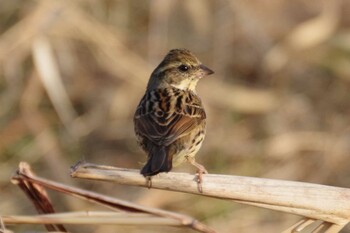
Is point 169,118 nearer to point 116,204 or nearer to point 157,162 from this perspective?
point 157,162

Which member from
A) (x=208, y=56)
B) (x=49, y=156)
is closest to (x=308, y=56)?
(x=208, y=56)

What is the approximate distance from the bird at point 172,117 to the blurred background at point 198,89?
1661mm

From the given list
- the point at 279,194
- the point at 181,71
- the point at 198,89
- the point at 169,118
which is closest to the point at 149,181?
the point at 279,194

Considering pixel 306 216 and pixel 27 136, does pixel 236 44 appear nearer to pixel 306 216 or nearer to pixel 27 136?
pixel 27 136

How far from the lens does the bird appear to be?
400 centimetres

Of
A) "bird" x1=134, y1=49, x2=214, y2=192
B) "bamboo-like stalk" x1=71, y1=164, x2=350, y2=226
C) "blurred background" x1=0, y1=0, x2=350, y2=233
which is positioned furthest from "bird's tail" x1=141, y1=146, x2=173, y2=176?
"blurred background" x1=0, y1=0, x2=350, y2=233

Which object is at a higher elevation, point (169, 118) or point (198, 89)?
point (198, 89)

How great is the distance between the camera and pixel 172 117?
4309mm

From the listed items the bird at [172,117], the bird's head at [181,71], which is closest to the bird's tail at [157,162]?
the bird at [172,117]

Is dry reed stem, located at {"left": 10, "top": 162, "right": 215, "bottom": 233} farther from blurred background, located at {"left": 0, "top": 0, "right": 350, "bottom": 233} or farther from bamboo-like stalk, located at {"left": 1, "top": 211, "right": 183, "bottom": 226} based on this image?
blurred background, located at {"left": 0, "top": 0, "right": 350, "bottom": 233}

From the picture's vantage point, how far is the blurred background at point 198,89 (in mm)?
6863

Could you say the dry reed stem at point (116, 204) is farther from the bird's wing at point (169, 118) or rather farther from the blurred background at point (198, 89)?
the blurred background at point (198, 89)

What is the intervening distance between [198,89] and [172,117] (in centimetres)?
302

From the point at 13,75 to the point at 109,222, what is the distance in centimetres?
435
